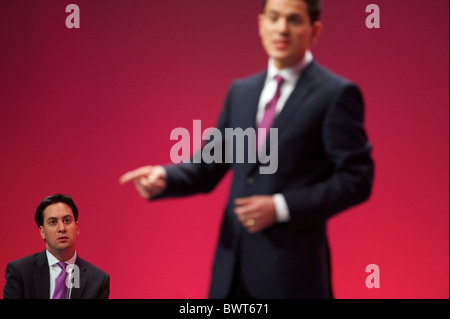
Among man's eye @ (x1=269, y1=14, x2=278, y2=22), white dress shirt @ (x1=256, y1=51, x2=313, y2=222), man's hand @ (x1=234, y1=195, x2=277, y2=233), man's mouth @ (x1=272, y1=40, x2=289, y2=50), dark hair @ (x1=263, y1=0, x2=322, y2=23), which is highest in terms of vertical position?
dark hair @ (x1=263, y1=0, x2=322, y2=23)

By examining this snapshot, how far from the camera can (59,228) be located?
7.32ft

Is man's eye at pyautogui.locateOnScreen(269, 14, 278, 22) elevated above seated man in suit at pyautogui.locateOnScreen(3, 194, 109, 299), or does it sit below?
above

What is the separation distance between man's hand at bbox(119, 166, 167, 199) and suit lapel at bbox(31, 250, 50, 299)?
81 centimetres

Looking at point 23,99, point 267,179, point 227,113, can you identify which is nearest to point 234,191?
point 267,179

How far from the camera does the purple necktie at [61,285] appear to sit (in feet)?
7.22

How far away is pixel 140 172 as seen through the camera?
5.30 feet

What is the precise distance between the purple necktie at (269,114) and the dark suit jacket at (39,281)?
960 mm

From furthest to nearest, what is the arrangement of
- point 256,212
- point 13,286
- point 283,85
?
point 13,286 → point 283,85 → point 256,212

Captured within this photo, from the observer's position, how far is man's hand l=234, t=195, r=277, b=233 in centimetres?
155

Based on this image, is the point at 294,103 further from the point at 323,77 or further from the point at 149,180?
the point at 149,180

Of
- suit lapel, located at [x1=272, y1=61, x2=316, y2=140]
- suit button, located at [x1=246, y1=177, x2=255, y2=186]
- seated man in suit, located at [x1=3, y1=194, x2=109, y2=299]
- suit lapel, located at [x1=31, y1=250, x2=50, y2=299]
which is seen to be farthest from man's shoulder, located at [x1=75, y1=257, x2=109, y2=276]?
suit lapel, located at [x1=272, y1=61, x2=316, y2=140]

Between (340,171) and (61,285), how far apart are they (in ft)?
3.89

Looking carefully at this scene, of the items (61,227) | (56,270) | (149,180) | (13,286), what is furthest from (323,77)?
(13,286)

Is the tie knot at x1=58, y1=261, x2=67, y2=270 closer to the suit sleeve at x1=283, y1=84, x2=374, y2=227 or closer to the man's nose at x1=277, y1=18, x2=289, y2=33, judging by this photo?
the suit sleeve at x1=283, y1=84, x2=374, y2=227
